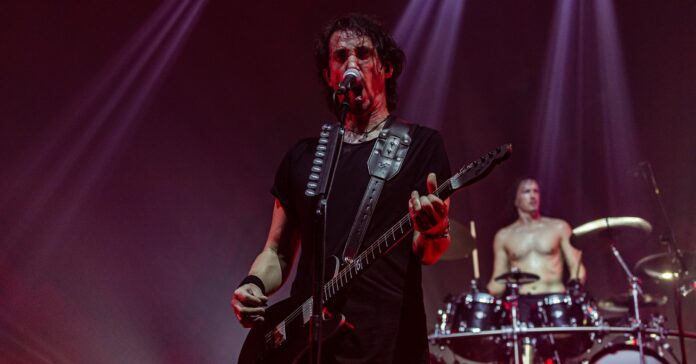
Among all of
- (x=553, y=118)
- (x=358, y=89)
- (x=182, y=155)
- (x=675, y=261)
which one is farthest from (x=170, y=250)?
(x=553, y=118)

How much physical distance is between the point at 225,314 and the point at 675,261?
158 inches

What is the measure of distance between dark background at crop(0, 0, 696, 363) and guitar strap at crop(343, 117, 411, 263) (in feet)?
9.72

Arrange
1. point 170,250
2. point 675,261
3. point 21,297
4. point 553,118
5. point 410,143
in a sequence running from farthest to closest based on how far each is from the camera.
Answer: point 553,118 → point 675,261 → point 170,250 → point 21,297 → point 410,143

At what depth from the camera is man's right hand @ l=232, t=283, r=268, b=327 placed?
2.51m

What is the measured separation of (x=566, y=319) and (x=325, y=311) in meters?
4.64

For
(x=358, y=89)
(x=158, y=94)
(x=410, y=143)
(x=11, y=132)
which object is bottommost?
(x=410, y=143)

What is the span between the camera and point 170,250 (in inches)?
211

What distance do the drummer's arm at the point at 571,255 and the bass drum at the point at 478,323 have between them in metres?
1.63

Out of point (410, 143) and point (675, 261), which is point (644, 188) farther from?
point (410, 143)

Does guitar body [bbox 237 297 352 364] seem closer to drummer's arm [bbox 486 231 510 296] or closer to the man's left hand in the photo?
the man's left hand

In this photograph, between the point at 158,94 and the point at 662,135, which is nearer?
the point at 158,94

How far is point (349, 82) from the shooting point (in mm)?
2412

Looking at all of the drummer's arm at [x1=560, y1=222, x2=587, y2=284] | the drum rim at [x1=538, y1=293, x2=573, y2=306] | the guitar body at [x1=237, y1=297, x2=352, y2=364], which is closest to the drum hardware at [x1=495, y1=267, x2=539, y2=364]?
the drum rim at [x1=538, y1=293, x2=573, y2=306]

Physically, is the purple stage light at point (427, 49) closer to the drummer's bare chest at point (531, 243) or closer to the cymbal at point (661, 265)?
the drummer's bare chest at point (531, 243)
